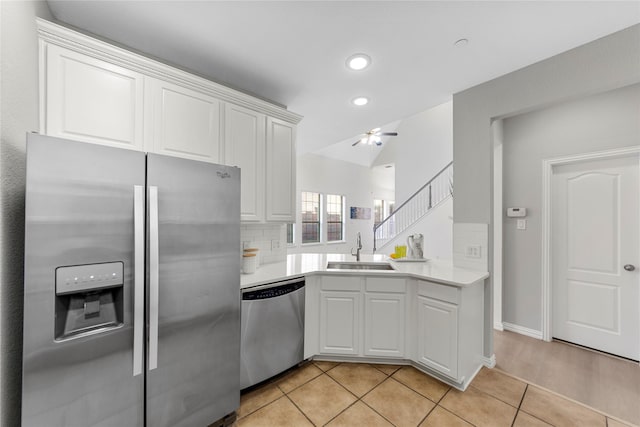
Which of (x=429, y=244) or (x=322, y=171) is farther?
(x=322, y=171)

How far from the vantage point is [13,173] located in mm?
1199

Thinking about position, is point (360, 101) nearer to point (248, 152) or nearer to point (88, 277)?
point (248, 152)

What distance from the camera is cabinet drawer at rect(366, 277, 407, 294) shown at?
227cm

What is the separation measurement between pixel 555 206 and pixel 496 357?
1.82 metres

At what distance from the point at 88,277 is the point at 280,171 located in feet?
5.70

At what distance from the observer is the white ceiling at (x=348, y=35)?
1.57 m

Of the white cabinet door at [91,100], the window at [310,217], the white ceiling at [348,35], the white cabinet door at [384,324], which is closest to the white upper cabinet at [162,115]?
the white cabinet door at [91,100]

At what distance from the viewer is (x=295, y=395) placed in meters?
1.94

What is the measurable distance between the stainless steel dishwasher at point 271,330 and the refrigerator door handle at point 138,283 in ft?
2.25

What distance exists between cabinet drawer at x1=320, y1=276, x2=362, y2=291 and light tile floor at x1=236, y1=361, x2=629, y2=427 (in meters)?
0.73

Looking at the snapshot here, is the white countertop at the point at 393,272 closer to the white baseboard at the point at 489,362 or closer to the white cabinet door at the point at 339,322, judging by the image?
the white cabinet door at the point at 339,322

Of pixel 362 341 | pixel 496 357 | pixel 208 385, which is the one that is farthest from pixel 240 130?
pixel 496 357

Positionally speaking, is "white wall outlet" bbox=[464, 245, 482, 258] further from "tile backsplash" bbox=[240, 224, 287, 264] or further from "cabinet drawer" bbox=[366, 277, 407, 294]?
"tile backsplash" bbox=[240, 224, 287, 264]

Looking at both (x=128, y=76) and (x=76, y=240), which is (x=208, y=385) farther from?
(x=128, y=76)
